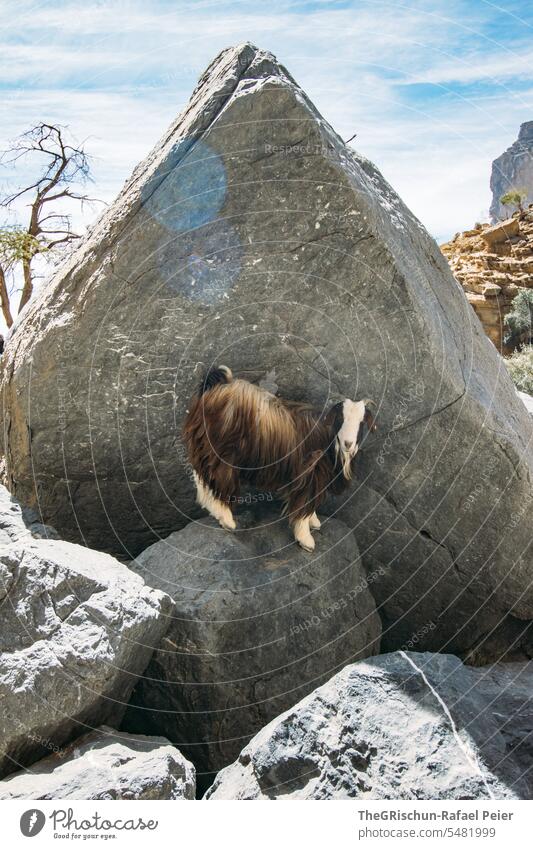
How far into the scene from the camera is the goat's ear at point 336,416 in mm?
6238

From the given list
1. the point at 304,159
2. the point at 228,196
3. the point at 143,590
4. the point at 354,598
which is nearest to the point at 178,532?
the point at 143,590

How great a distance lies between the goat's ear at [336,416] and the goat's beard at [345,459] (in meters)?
0.14

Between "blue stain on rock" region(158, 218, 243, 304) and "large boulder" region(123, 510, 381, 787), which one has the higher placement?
"blue stain on rock" region(158, 218, 243, 304)

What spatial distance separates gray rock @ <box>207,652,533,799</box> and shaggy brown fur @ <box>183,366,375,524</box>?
179 centimetres

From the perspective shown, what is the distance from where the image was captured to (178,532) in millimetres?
6840

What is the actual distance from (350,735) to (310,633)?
184 cm

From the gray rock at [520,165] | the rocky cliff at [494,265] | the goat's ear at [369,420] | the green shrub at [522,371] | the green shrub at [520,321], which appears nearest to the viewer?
the goat's ear at [369,420]

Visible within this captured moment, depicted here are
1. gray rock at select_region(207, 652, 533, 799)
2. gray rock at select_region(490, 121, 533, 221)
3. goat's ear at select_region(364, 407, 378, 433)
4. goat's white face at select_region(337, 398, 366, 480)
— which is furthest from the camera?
gray rock at select_region(490, 121, 533, 221)

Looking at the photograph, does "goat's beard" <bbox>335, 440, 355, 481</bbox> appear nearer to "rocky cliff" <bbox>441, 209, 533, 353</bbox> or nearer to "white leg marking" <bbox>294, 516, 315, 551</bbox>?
"white leg marking" <bbox>294, 516, 315, 551</bbox>

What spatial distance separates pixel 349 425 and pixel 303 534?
1.21 meters

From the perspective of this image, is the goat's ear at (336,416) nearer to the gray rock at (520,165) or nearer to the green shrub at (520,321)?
the green shrub at (520,321)

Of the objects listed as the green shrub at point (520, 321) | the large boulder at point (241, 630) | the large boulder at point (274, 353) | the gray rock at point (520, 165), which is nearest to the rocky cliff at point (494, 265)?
the green shrub at point (520, 321)

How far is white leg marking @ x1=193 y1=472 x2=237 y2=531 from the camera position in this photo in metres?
6.59

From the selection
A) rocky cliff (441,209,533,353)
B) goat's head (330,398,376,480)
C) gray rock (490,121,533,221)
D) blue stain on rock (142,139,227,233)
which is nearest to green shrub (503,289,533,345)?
rocky cliff (441,209,533,353)
